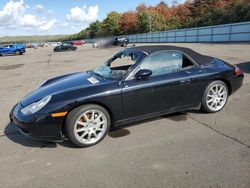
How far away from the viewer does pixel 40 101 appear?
154 inches

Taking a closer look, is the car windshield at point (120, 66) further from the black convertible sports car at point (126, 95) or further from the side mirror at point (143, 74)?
the side mirror at point (143, 74)

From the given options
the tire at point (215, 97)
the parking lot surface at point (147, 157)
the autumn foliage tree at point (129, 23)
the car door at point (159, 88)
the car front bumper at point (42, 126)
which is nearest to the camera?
the parking lot surface at point (147, 157)

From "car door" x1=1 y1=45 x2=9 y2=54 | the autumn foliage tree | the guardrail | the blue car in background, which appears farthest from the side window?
the autumn foliage tree

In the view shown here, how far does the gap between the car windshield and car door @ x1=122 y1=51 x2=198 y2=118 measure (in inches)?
7.5

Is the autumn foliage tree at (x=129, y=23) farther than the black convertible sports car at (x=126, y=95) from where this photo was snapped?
Yes

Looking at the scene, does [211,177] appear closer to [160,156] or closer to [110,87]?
[160,156]

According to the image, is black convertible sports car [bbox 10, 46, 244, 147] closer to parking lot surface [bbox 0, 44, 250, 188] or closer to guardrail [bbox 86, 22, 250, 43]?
parking lot surface [bbox 0, 44, 250, 188]

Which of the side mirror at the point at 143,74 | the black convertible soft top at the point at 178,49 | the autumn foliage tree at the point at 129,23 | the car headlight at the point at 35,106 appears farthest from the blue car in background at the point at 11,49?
the autumn foliage tree at the point at 129,23

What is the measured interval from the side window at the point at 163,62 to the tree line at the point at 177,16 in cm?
3769

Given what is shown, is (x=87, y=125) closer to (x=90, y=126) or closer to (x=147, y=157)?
(x=90, y=126)

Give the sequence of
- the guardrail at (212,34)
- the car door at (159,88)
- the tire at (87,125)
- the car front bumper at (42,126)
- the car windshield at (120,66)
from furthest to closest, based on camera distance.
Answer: the guardrail at (212,34) < the car windshield at (120,66) < the car door at (159,88) < the tire at (87,125) < the car front bumper at (42,126)

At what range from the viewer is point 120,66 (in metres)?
4.96

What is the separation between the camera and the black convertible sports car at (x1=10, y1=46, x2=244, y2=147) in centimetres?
374

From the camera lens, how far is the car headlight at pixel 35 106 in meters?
3.78
